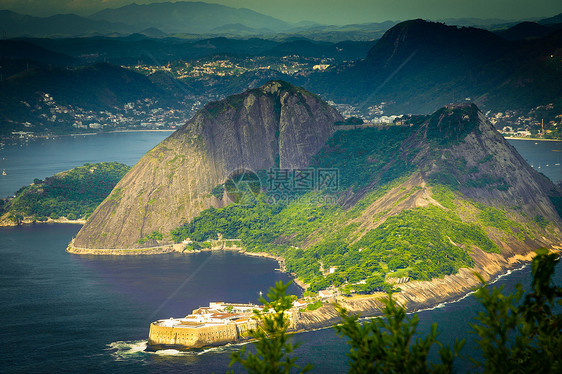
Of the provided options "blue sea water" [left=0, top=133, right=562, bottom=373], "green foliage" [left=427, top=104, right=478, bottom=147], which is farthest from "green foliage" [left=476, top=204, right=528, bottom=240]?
"green foliage" [left=427, top=104, right=478, bottom=147]

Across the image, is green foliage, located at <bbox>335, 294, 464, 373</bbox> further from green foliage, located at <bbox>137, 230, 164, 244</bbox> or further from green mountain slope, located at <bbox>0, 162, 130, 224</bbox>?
green mountain slope, located at <bbox>0, 162, 130, 224</bbox>

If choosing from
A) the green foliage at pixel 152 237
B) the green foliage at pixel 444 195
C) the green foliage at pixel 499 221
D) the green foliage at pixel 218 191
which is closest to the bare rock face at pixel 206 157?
the green foliage at pixel 152 237

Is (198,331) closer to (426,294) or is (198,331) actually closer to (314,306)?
(314,306)

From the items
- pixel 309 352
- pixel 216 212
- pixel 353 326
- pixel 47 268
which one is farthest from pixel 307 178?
pixel 353 326

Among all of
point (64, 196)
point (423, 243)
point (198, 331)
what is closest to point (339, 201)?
point (423, 243)

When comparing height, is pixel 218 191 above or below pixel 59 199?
above

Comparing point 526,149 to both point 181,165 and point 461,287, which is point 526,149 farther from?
point 461,287
